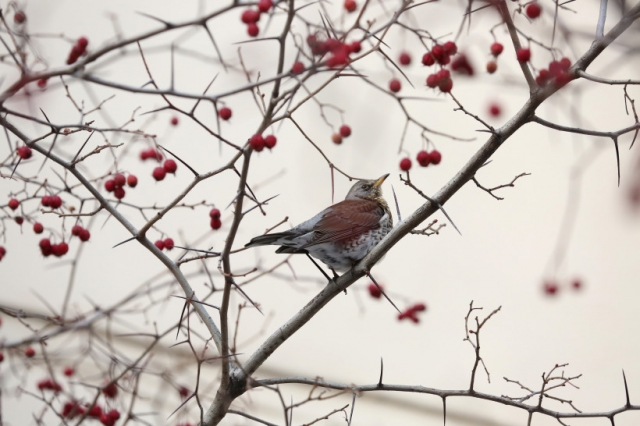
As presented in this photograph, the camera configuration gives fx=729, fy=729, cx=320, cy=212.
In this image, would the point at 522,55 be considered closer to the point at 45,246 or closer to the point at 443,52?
the point at 443,52

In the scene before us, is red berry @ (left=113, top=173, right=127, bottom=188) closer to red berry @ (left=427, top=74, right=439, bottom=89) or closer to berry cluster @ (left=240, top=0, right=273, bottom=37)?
berry cluster @ (left=240, top=0, right=273, bottom=37)

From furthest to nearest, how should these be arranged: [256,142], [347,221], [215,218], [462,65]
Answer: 1. [347,221]
2. [215,218]
3. [462,65]
4. [256,142]

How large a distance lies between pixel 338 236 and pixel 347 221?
0.15 metres

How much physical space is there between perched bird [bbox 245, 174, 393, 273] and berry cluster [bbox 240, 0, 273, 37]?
635 millimetres

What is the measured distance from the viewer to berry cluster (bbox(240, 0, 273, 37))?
169 centimetres

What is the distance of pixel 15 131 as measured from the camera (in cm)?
174

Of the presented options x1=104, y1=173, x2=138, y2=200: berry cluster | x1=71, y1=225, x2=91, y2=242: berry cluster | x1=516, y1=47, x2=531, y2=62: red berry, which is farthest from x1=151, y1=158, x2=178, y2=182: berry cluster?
x1=516, y1=47, x2=531, y2=62: red berry


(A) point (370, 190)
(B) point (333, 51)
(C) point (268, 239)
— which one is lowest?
(B) point (333, 51)

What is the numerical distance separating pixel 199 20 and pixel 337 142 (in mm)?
1097

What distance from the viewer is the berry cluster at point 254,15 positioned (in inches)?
66.5

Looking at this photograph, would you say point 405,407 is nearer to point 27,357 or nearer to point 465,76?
point 27,357

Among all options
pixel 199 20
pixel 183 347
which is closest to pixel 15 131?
pixel 199 20

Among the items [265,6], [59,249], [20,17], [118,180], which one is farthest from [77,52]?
[59,249]

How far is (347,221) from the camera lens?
8.89 feet
